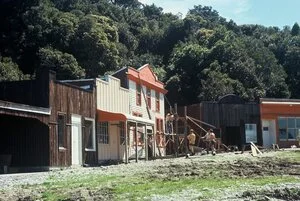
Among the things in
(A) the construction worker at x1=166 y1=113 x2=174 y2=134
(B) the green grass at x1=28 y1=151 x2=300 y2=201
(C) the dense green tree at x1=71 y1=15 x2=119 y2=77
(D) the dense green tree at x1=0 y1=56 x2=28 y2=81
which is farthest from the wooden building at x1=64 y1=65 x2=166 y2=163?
(C) the dense green tree at x1=71 y1=15 x2=119 y2=77

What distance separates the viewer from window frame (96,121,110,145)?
33812 millimetres

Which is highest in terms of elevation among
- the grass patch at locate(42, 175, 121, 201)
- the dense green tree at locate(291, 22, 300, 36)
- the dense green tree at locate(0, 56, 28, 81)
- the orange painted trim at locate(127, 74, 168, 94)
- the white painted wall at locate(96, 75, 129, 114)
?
the dense green tree at locate(291, 22, 300, 36)

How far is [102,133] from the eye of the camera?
34500mm

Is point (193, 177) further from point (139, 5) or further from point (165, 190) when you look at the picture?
point (139, 5)

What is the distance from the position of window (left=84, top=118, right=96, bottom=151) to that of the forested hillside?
24.3m

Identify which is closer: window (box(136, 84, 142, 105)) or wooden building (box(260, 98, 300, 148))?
window (box(136, 84, 142, 105))

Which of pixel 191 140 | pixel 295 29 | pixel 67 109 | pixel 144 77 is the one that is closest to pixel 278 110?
pixel 144 77

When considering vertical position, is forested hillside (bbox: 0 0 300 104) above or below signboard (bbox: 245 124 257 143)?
above

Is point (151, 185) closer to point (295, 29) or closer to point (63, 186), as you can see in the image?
point (63, 186)

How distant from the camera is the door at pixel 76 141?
30.1 metres

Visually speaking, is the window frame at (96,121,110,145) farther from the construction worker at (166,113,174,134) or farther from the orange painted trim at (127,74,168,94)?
the construction worker at (166,113,174,134)

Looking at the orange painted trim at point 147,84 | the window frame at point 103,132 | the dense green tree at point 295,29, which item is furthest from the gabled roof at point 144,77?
the dense green tree at point 295,29

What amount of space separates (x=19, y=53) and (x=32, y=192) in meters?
51.5

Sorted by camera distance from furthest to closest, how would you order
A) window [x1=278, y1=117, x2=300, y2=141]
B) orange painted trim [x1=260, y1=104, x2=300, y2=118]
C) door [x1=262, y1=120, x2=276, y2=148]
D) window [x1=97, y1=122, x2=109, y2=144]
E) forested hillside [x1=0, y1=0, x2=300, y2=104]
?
forested hillside [x1=0, y1=0, x2=300, y2=104] < window [x1=278, y1=117, x2=300, y2=141] < door [x1=262, y1=120, x2=276, y2=148] < orange painted trim [x1=260, y1=104, x2=300, y2=118] < window [x1=97, y1=122, x2=109, y2=144]
